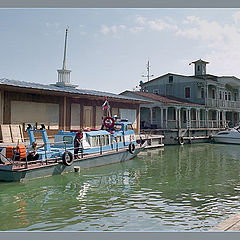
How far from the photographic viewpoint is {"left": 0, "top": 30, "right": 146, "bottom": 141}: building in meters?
19.4

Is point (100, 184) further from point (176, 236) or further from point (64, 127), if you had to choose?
point (64, 127)

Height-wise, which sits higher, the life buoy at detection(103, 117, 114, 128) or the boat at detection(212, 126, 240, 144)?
the life buoy at detection(103, 117, 114, 128)

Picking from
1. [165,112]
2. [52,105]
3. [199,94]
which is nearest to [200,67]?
[199,94]

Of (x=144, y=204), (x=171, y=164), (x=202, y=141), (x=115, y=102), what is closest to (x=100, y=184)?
(x=144, y=204)

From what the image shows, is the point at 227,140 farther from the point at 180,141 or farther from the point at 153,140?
the point at 153,140

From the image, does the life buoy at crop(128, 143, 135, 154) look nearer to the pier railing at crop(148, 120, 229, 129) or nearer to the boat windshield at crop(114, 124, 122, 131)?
the boat windshield at crop(114, 124, 122, 131)

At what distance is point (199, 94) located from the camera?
1615 inches

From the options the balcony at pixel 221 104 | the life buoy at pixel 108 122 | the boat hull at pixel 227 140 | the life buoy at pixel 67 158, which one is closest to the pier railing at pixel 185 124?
the balcony at pixel 221 104

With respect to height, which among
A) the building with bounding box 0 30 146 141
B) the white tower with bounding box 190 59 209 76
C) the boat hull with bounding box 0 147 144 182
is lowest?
the boat hull with bounding box 0 147 144 182

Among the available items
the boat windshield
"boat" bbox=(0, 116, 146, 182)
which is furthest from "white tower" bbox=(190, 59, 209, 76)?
the boat windshield

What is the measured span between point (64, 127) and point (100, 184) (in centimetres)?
1079

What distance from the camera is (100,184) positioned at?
13.3 metres

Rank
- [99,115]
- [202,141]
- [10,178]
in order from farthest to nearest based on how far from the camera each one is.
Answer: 1. [202,141]
2. [99,115]
3. [10,178]

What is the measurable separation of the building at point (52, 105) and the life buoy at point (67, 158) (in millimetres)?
6042
